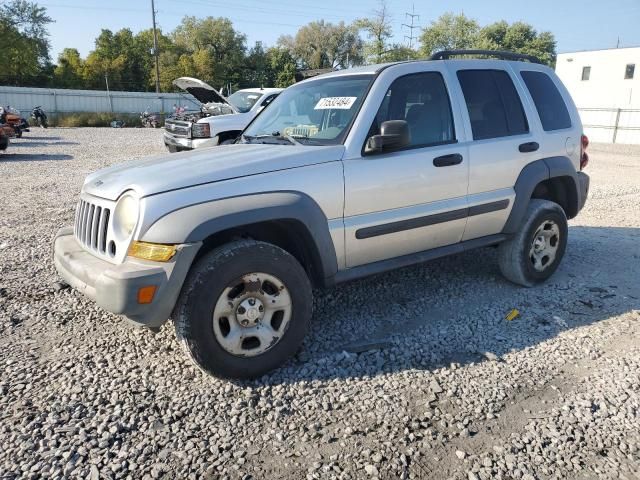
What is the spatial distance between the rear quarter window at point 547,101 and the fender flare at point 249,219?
2683 millimetres

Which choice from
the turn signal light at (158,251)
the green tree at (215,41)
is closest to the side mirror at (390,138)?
the turn signal light at (158,251)

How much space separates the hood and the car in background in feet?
23.0

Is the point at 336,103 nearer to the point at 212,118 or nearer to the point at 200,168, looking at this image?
the point at 200,168

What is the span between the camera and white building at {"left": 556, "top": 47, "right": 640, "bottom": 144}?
27453 mm

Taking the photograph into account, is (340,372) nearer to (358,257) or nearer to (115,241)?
(358,257)

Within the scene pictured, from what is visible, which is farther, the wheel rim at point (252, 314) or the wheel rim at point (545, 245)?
the wheel rim at point (545, 245)

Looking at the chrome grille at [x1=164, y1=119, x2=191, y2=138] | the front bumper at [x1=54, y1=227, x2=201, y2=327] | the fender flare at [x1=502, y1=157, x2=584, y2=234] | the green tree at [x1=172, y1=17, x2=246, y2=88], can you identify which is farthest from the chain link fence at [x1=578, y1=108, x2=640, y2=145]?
the green tree at [x1=172, y1=17, x2=246, y2=88]

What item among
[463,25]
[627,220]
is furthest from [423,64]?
[463,25]

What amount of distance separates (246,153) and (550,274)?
10.6ft

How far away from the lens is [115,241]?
2984 millimetres

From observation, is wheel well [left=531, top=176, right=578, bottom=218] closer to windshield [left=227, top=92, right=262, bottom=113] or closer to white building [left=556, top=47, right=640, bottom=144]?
windshield [left=227, top=92, right=262, bottom=113]

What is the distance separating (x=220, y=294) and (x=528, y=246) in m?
3.02

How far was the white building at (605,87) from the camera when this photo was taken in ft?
90.1

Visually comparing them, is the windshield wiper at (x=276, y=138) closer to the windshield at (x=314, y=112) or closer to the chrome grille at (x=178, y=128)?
the windshield at (x=314, y=112)
